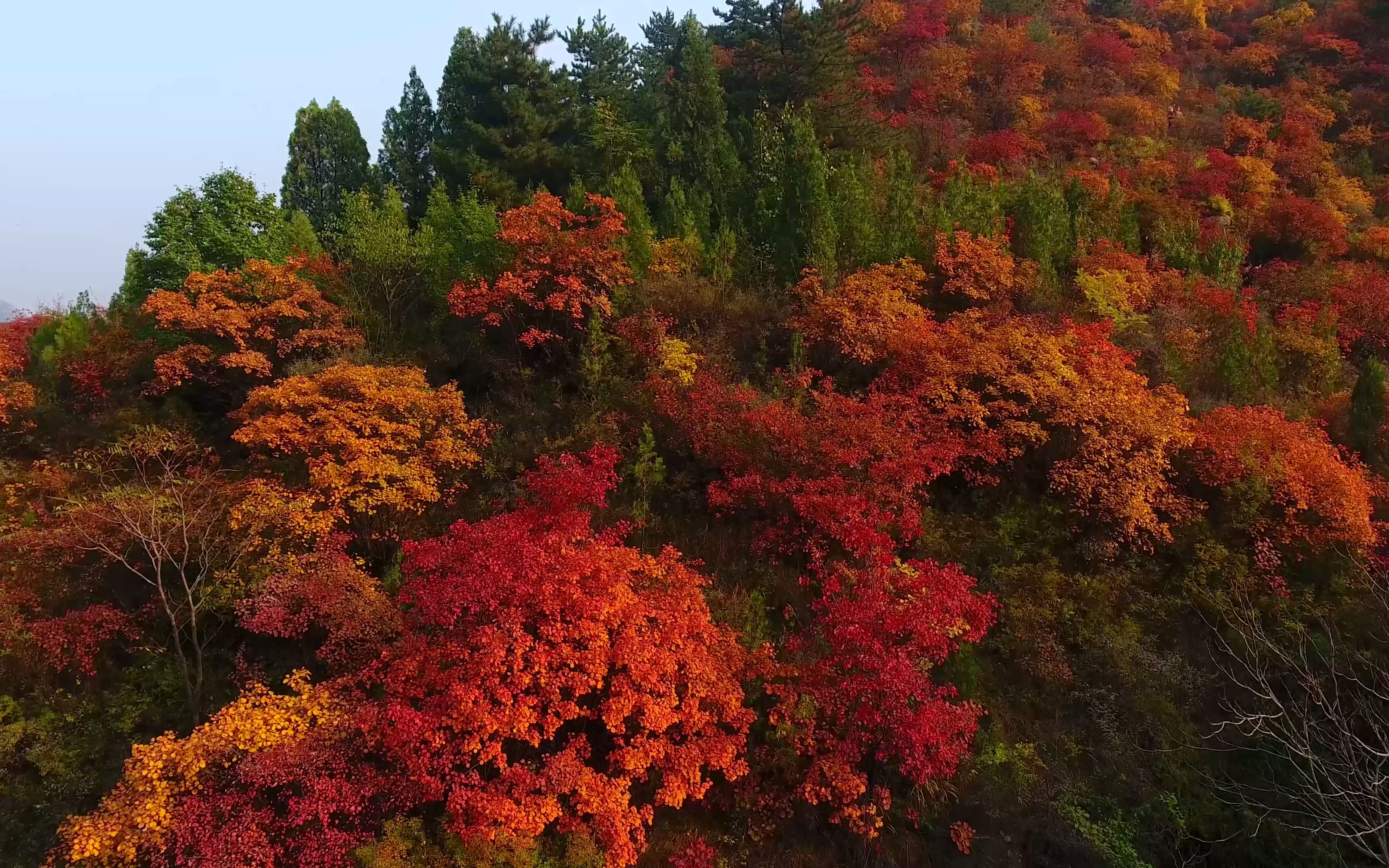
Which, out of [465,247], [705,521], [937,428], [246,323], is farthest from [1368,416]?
[246,323]

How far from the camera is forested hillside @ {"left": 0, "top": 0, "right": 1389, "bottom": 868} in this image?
9.85 meters

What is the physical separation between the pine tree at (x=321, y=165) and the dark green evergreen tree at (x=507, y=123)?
4.40 m

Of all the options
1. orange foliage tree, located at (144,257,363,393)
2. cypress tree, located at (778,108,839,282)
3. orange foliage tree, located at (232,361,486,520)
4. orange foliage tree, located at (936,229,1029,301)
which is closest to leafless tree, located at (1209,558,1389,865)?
orange foliage tree, located at (936,229,1029,301)

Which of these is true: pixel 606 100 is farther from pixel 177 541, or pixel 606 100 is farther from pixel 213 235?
pixel 177 541

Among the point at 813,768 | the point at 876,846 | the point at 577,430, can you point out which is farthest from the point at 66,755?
the point at 876,846

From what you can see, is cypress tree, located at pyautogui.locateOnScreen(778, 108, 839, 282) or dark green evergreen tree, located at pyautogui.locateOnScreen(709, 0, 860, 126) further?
dark green evergreen tree, located at pyautogui.locateOnScreen(709, 0, 860, 126)

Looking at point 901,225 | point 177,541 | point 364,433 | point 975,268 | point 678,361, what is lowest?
point 975,268

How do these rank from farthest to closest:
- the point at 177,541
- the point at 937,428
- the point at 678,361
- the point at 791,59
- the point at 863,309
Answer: the point at 791,59 → the point at 863,309 → the point at 678,361 → the point at 937,428 → the point at 177,541

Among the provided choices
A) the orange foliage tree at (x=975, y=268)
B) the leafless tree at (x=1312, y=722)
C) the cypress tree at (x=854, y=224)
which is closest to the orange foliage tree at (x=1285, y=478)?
the leafless tree at (x=1312, y=722)

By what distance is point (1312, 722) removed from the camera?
9.38 metres

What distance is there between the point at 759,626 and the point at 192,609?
388 inches

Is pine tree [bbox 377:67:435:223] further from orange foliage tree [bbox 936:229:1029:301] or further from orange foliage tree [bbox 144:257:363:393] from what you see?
orange foliage tree [bbox 936:229:1029:301]

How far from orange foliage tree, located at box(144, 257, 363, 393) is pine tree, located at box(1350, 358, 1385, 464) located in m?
26.0

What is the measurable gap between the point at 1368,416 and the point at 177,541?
2672 cm
